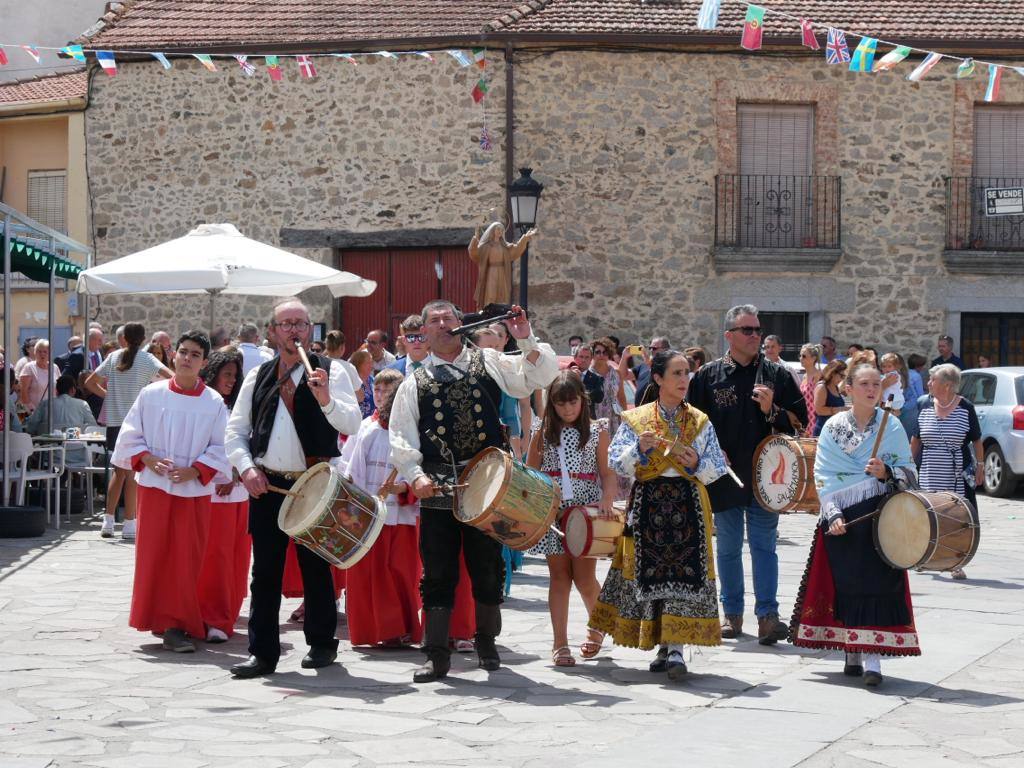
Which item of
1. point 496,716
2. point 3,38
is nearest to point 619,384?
point 496,716

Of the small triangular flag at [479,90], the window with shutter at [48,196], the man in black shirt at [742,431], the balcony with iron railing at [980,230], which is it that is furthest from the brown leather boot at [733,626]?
the window with shutter at [48,196]

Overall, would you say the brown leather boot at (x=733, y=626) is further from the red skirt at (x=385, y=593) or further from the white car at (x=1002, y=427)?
the white car at (x=1002, y=427)

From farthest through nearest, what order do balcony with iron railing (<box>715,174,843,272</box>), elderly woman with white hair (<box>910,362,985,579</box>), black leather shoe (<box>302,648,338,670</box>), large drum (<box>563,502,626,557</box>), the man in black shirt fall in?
1. balcony with iron railing (<box>715,174,843,272</box>)
2. elderly woman with white hair (<box>910,362,985,579</box>)
3. the man in black shirt
4. large drum (<box>563,502,626,557</box>)
5. black leather shoe (<box>302,648,338,670</box>)

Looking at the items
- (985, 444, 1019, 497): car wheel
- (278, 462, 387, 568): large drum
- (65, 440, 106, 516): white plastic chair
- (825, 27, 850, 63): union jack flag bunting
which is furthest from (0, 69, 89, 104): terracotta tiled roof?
(278, 462, 387, 568): large drum

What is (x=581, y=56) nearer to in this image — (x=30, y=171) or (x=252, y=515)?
Result: (x=30, y=171)

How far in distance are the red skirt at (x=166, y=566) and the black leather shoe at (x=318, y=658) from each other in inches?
35.6

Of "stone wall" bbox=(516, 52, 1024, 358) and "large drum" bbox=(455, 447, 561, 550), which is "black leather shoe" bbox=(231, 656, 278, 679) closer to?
"large drum" bbox=(455, 447, 561, 550)

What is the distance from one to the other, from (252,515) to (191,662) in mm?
867

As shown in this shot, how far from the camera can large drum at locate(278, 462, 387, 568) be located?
6.78 meters

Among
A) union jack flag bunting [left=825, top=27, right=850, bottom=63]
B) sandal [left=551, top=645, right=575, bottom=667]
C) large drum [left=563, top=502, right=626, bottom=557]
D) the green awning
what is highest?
union jack flag bunting [left=825, top=27, right=850, bottom=63]

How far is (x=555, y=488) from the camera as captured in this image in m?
6.86

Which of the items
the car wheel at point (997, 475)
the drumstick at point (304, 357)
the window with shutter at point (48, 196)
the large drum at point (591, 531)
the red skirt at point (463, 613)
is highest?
the window with shutter at point (48, 196)

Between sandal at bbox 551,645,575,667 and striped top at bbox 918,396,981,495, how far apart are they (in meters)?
4.50

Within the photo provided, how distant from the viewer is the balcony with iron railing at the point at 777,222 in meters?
21.5
